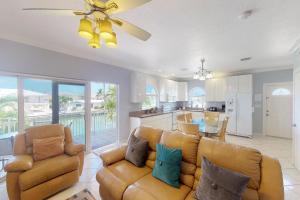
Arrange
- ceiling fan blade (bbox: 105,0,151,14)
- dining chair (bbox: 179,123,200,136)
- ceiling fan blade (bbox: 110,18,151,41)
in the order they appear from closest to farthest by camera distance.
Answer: ceiling fan blade (bbox: 105,0,151,14) < ceiling fan blade (bbox: 110,18,151,41) < dining chair (bbox: 179,123,200,136)

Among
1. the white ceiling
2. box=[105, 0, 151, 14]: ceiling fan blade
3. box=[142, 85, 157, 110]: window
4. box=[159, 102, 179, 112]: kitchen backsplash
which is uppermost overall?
the white ceiling

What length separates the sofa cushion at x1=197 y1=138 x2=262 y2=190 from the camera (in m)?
1.37

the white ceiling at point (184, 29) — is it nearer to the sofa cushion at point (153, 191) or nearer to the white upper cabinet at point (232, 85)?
the white upper cabinet at point (232, 85)

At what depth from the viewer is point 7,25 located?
221 centimetres

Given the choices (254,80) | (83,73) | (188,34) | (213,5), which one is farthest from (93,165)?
(254,80)

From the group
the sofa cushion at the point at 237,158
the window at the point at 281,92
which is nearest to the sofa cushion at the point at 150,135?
the sofa cushion at the point at 237,158

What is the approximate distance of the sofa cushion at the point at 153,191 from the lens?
1471mm

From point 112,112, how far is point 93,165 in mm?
2295

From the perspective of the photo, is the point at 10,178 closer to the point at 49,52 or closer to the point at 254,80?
the point at 49,52

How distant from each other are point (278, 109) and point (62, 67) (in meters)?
7.05

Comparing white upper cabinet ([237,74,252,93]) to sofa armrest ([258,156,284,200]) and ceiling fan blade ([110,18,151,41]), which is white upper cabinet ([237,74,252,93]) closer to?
sofa armrest ([258,156,284,200])

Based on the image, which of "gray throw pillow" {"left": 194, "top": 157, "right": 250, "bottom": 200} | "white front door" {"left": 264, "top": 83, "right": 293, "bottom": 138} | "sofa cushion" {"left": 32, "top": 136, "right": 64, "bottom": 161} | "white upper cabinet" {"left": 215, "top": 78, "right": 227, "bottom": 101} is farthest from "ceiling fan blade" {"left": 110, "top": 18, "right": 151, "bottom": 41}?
"white front door" {"left": 264, "top": 83, "right": 293, "bottom": 138}

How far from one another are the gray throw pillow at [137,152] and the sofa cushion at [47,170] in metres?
0.94

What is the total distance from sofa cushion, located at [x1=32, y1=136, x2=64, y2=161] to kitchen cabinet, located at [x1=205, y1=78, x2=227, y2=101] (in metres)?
5.84
